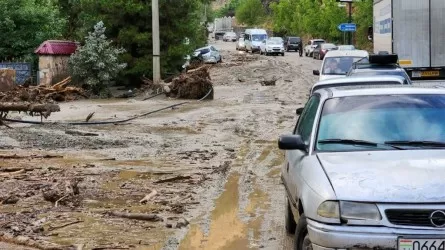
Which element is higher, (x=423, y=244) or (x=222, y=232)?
(x=423, y=244)

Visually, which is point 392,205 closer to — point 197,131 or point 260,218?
point 260,218

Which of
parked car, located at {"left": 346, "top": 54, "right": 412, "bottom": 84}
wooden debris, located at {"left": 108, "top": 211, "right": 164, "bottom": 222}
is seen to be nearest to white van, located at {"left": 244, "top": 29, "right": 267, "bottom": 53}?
parked car, located at {"left": 346, "top": 54, "right": 412, "bottom": 84}

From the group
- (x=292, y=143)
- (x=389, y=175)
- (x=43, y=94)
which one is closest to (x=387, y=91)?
(x=292, y=143)

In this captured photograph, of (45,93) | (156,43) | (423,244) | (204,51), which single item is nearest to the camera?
(423,244)

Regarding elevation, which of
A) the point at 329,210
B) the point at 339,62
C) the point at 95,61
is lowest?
the point at 329,210

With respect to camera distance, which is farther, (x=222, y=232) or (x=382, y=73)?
(x=382, y=73)

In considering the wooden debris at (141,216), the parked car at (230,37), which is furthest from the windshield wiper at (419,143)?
the parked car at (230,37)

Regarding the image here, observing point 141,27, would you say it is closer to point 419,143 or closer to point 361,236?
point 419,143

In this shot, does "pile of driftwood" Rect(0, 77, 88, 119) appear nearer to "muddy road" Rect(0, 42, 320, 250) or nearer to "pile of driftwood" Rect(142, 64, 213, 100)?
"muddy road" Rect(0, 42, 320, 250)

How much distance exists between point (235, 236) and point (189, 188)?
3.13 m

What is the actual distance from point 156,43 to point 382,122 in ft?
85.8

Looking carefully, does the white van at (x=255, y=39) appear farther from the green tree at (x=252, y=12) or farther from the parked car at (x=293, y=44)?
the green tree at (x=252, y=12)

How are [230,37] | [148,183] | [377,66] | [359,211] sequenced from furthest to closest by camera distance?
[230,37] < [377,66] < [148,183] < [359,211]

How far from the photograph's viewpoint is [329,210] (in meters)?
5.38
